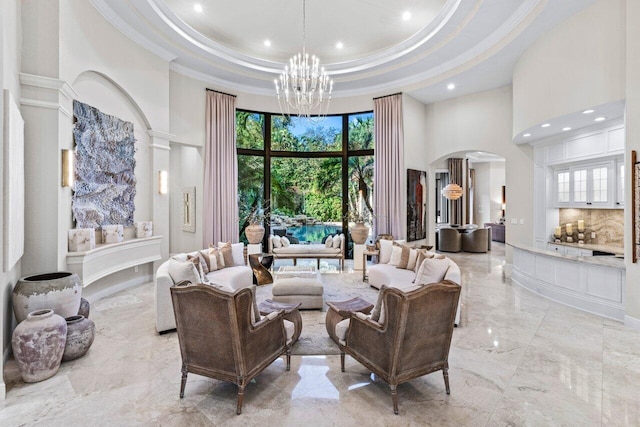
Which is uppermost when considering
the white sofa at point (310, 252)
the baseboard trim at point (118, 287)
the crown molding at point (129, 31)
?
the crown molding at point (129, 31)

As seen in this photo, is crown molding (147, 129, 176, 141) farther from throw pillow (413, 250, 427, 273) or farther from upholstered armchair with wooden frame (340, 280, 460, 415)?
upholstered armchair with wooden frame (340, 280, 460, 415)

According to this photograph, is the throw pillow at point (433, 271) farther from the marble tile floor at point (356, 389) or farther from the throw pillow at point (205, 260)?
the throw pillow at point (205, 260)

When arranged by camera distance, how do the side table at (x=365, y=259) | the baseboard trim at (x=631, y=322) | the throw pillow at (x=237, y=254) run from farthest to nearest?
the side table at (x=365, y=259) → the throw pillow at (x=237, y=254) → the baseboard trim at (x=631, y=322)

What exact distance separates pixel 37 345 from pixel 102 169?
3.27m

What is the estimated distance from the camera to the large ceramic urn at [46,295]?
10.6 ft

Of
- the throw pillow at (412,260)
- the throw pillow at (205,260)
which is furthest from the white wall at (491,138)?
the throw pillow at (205,260)

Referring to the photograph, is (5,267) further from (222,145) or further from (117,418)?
(222,145)

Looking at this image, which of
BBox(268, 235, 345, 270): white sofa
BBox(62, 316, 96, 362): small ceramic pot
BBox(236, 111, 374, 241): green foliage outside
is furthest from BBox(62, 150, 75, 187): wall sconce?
BBox(236, 111, 374, 241): green foliage outside

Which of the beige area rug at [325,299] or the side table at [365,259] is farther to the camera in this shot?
the side table at [365,259]

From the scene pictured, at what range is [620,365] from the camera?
3.18 meters

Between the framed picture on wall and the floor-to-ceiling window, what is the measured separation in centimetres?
107

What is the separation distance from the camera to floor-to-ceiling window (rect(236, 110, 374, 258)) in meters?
8.79

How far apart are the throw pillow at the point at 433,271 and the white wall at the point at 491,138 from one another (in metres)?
4.29

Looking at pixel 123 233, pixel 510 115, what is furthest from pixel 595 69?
pixel 123 233
